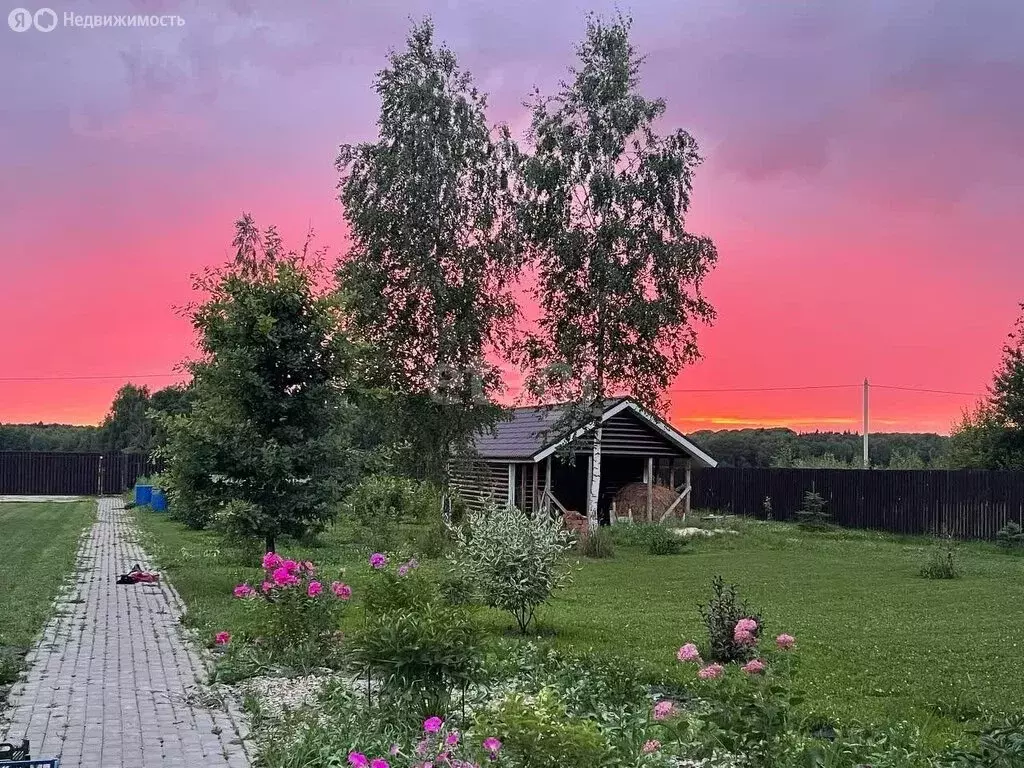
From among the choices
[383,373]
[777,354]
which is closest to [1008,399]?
[777,354]

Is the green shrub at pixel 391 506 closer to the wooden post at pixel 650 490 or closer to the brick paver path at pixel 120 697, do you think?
the wooden post at pixel 650 490

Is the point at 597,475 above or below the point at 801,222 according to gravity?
below

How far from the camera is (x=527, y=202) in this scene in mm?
20422

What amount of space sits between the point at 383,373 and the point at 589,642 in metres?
12.8

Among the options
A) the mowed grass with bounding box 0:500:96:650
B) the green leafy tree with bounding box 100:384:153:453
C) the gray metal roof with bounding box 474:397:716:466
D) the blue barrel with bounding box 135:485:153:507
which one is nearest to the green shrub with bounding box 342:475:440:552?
the gray metal roof with bounding box 474:397:716:466

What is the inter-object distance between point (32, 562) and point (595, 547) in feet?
31.8

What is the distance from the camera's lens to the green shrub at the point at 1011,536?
19906 millimetres

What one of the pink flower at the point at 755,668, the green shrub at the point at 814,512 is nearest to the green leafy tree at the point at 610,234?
the green shrub at the point at 814,512

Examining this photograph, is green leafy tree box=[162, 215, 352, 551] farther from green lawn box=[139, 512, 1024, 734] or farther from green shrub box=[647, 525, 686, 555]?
green shrub box=[647, 525, 686, 555]

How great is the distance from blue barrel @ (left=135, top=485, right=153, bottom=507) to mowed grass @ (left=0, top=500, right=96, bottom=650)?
67.5 inches

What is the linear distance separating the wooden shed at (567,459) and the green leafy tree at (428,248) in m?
1.58

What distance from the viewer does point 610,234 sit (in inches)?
779

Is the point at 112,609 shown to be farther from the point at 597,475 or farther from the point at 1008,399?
the point at 1008,399

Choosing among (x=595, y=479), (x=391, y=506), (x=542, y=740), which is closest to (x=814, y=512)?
(x=595, y=479)
